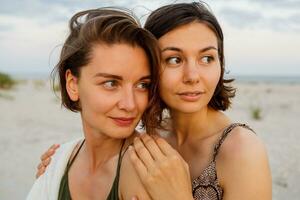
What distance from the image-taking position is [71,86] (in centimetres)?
301

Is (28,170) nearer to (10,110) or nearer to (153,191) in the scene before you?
(153,191)

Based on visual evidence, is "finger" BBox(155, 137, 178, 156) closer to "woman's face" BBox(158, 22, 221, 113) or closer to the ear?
"woman's face" BBox(158, 22, 221, 113)

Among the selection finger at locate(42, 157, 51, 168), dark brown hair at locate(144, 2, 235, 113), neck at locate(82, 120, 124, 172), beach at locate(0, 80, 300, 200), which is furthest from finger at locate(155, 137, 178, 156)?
beach at locate(0, 80, 300, 200)

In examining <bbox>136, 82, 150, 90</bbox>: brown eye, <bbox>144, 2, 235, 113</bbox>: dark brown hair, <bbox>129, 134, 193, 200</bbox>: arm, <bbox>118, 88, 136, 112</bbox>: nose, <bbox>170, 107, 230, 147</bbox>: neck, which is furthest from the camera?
<bbox>170, 107, 230, 147</bbox>: neck

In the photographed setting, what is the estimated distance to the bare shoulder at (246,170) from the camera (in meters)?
2.63

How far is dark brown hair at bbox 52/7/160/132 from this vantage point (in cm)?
273

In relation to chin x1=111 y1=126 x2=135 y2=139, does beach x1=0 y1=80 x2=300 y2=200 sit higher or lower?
lower

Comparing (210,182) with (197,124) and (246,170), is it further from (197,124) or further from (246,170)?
(197,124)

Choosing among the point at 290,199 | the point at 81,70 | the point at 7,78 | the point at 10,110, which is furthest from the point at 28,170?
the point at 7,78

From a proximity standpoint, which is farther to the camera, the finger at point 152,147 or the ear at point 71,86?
the ear at point 71,86

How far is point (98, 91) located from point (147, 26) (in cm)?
60

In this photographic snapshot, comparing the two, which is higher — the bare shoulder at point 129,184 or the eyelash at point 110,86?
the eyelash at point 110,86

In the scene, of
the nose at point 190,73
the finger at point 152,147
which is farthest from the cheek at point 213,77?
the finger at point 152,147

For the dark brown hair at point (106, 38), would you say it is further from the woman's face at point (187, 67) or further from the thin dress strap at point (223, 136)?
the thin dress strap at point (223, 136)
